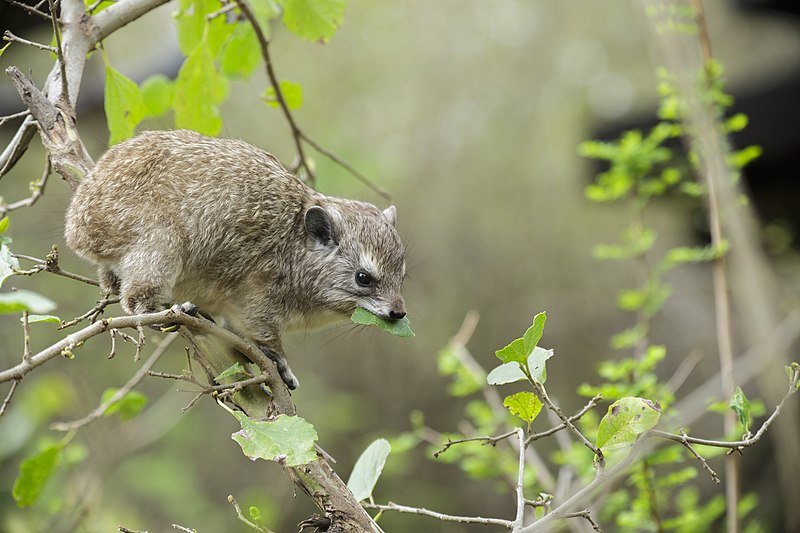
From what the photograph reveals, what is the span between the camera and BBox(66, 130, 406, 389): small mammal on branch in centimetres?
223

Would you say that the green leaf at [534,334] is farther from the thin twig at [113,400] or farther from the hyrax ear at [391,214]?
the hyrax ear at [391,214]

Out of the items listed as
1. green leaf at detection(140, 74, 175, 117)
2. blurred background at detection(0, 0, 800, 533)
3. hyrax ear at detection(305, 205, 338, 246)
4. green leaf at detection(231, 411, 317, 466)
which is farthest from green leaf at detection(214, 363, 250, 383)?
blurred background at detection(0, 0, 800, 533)

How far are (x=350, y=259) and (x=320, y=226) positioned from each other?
0.14 meters

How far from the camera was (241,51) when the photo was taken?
2598mm

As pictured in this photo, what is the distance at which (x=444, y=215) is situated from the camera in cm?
1127

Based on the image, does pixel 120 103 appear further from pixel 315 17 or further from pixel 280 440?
pixel 280 440

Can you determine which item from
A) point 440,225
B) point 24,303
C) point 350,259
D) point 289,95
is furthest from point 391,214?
point 440,225

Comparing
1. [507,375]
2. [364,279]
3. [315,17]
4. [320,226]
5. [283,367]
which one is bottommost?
[283,367]

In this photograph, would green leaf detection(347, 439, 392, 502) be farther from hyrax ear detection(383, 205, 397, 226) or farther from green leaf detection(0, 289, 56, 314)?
hyrax ear detection(383, 205, 397, 226)

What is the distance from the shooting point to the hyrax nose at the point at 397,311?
241 centimetres

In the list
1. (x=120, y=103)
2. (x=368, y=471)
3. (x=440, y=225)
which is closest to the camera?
(x=368, y=471)

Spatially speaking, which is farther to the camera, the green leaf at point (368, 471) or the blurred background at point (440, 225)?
the blurred background at point (440, 225)

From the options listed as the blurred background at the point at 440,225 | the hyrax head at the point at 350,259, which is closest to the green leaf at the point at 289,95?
the hyrax head at the point at 350,259

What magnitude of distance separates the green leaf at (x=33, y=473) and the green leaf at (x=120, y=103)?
33.6 inches
